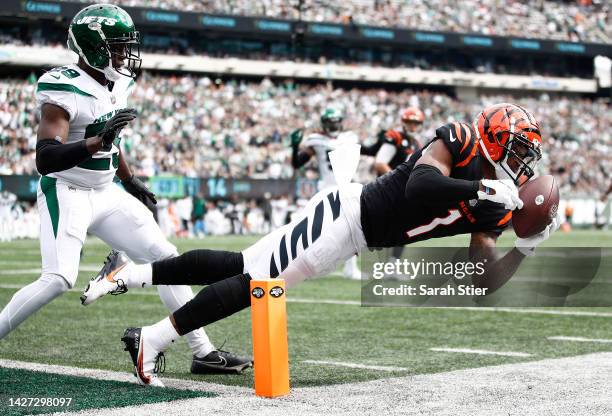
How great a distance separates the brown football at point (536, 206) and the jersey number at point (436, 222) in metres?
0.26

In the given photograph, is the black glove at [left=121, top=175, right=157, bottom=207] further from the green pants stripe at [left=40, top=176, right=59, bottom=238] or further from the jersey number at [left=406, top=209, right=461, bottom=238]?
the jersey number at [left=406, top=209, right=461, bottom=238]

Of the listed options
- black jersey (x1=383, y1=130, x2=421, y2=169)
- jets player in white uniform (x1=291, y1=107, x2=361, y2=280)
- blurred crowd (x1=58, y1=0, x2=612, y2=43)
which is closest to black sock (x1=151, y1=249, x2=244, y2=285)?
black jersey (x1=383, y1=130, x2=421, y2=169)

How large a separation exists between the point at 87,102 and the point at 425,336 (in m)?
2.75

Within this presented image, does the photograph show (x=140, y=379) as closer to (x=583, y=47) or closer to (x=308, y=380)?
(x=308, y=380)

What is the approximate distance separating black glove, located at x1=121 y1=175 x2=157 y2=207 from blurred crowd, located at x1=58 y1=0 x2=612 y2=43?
28550 millimetres

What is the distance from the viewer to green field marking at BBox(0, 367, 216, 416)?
11.8 feet

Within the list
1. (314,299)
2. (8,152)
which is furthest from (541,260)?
(8,152)

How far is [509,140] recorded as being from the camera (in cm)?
394

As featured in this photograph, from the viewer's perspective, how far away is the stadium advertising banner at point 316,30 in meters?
31.5

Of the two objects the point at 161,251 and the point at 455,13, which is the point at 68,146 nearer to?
the point at 161,251

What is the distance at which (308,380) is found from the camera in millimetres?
4328

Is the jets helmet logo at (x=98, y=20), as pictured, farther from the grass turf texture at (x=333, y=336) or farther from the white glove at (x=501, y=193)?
the white glove at (x=501, y=193)

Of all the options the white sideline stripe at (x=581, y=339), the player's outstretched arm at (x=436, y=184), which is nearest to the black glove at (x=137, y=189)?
the player's outstretched arm at (x=436, y=184)

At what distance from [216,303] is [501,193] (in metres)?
1.32
